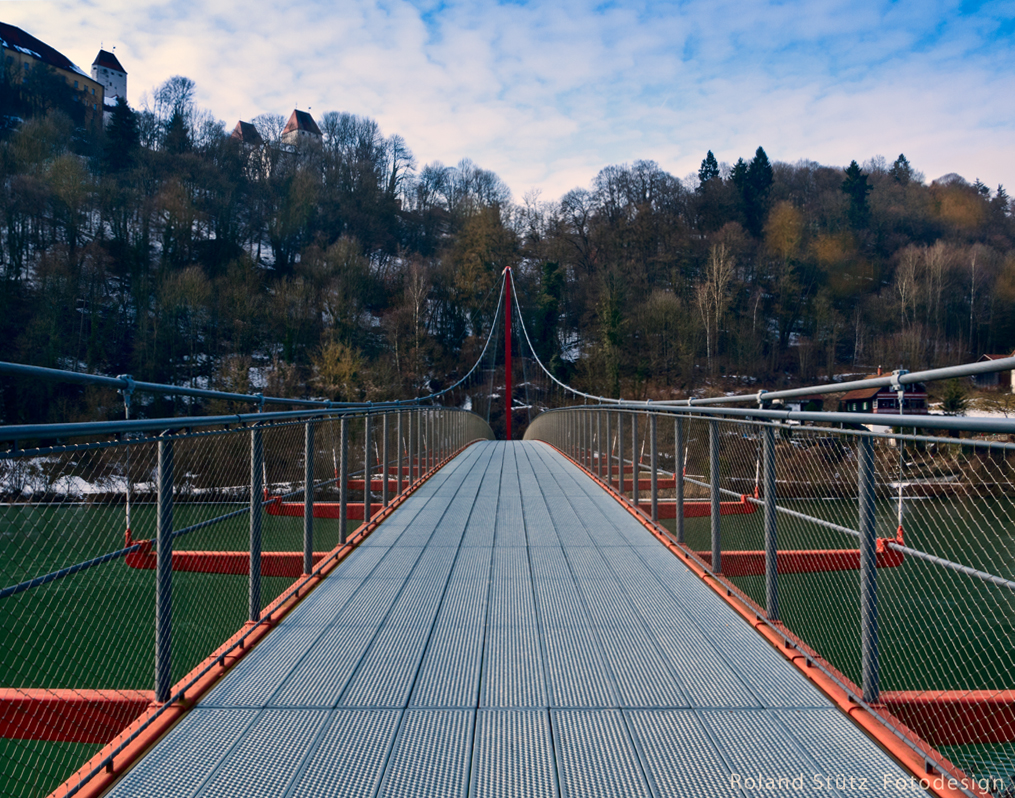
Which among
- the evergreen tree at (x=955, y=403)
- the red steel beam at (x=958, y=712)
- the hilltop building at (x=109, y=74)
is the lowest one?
the red steel beam at (x=958, y=712)

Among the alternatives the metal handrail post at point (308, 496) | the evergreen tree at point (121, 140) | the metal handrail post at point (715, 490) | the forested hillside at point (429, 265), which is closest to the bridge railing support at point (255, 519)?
the metal handrail post at point (308, 496)

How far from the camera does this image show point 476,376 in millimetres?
38312

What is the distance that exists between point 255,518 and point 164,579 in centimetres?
60

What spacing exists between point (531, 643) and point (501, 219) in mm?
42175

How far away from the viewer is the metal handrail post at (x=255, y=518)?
2.54 m

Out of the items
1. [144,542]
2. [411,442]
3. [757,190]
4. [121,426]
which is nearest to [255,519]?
[144,542]

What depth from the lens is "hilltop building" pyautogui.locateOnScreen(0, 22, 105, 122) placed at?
154 feet

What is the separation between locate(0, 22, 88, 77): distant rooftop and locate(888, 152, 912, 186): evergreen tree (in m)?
70.1

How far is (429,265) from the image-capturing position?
41.4 m

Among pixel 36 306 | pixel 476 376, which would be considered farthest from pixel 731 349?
pixel 36 306

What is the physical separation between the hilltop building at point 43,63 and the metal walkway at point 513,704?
183 feet

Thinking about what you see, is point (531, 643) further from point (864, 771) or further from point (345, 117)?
point (345, 117)

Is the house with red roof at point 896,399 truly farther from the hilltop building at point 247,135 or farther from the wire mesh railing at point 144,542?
the hilltop building at point 247,135

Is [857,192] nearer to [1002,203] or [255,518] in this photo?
[1002,203]
